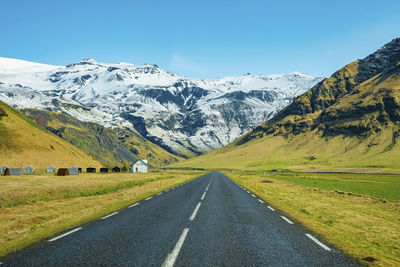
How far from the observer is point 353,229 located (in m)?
13.1

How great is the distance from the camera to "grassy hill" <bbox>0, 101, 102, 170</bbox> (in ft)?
316

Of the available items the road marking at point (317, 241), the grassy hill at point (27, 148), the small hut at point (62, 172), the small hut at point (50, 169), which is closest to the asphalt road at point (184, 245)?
the road marking at point (317, 241)

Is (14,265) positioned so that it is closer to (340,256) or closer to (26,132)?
(340,256)

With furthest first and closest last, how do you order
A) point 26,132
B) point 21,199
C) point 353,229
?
1. point 26,132
2. point 21,199
3. point 353,229

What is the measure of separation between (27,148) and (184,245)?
384ft

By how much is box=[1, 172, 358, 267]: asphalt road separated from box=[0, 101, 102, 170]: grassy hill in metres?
96.9

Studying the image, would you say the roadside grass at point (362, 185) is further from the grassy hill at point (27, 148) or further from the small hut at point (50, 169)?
the grassy hill at point (27, 148)

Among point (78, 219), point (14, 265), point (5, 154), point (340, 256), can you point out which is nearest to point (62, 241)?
point (14, 265)

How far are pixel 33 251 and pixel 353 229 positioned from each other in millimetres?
13085

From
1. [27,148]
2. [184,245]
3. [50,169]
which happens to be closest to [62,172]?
[50,169]

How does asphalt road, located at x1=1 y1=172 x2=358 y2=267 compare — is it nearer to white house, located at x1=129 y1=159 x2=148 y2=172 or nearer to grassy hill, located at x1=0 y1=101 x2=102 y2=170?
grassy hill, located at x1=0 y1=101 x2=102 y2=170

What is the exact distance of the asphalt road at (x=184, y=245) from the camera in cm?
729

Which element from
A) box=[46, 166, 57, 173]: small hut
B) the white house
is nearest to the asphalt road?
box=[46, 166, 57, 173]: small hut

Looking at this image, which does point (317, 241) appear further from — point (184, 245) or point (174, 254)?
point (174, 254)
